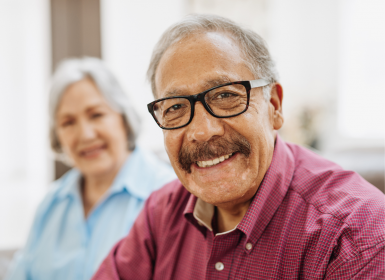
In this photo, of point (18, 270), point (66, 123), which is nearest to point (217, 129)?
point (66, 123)

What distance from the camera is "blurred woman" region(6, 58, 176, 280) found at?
158cm

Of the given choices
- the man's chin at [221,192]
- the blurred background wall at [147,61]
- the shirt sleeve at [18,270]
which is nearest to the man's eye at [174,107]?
the man's chin at [221,192]

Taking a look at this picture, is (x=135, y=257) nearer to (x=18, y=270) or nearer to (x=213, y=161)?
(x=213, y=161)

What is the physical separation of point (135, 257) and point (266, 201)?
511 millimetres

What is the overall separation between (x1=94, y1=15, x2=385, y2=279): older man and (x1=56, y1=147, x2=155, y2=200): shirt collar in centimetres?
66

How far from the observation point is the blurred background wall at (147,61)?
2.79 meters

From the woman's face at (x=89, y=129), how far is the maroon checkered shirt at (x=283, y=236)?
A: 0.70 m

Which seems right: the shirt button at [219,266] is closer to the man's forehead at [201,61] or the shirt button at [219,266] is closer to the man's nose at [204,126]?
the man's nose at [204,126]

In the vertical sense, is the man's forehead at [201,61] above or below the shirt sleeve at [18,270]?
above

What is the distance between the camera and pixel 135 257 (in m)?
1.13

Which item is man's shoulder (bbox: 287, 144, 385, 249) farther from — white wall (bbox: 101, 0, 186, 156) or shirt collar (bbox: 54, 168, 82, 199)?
white wall (bbox: 101, 0, 186, 156)

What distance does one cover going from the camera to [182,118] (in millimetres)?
935

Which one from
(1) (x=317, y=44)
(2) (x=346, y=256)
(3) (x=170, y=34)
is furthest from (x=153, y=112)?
(1) (x=317, y=44)

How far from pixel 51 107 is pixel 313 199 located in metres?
1.48
